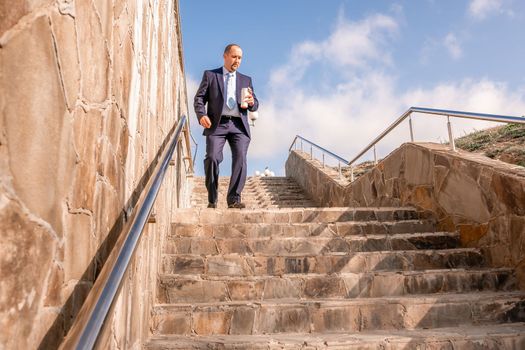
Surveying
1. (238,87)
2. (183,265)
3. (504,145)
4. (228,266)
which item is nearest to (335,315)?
(228,266)

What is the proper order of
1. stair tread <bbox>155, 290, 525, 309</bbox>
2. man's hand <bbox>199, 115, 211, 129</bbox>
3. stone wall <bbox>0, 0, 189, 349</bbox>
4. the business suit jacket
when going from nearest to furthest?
stone wall <bbox>0, 0, 189, 349</bbox>, stair tread <bbox>155, 290, 525, 309</bbox>, man's hand <bbox>199, 115, 211, 129</bbox>, the business suit jacket

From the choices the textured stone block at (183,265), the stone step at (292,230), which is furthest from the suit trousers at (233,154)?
the textured stone block at (183,265)

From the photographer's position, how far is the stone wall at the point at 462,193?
359cm

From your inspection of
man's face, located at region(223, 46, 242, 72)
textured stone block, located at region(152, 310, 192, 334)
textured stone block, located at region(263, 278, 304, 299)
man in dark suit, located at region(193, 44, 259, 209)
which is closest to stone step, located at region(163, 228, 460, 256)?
textured stone block, located at region(263, 278, 304, 299)

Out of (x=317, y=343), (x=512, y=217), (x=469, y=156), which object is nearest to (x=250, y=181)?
(x=469, y=156)

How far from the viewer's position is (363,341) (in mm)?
2521

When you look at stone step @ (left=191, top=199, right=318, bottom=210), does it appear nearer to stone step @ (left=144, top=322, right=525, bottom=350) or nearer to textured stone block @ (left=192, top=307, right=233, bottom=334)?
textured stone block @ (left=192, top=307, right=233, bottom=334)

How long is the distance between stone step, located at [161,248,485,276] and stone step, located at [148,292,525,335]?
1.82ft

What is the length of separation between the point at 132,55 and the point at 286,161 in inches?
458

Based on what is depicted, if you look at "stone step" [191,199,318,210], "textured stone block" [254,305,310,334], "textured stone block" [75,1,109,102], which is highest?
"stone step" [191,199,318,210]

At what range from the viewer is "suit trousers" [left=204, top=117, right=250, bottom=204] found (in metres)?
5.02

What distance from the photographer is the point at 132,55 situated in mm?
2072

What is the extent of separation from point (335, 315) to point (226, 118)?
2848 mm

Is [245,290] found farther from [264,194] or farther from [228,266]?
[264,194]
